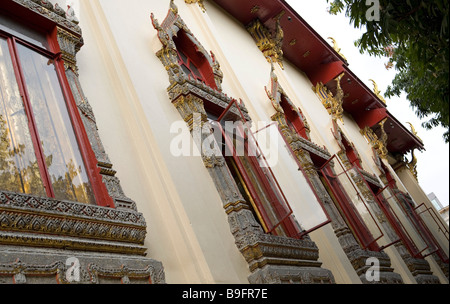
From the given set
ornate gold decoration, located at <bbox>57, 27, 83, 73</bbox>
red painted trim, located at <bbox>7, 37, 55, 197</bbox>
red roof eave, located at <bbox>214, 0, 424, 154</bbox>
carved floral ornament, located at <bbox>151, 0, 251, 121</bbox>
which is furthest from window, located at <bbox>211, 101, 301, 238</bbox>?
red roof eave, located at <bbox>214, 0, 424, 154</bbox>

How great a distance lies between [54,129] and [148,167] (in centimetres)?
82

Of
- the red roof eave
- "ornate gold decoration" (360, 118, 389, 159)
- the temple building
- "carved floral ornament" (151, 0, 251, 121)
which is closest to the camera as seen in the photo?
the temple building

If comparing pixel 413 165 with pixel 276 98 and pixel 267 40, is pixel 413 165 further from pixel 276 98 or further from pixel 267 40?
pixel 276 98

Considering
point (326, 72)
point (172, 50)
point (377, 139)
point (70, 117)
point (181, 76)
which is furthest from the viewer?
point (377, 139)

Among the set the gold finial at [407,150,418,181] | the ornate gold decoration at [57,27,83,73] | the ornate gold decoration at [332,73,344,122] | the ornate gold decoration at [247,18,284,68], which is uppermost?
the ornate gold decoration at [247,18,284,68]

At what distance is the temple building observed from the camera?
8.15 ft

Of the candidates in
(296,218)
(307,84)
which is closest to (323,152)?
(296,218)

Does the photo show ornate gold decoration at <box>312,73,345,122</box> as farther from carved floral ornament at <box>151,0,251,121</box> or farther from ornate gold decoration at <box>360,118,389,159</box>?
carved floral ornament at <box>151,0,251,121</box>

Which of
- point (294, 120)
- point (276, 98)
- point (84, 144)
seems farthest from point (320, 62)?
point (84, 144)

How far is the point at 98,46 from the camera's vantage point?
422 centimetres

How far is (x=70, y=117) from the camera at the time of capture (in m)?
3.17
